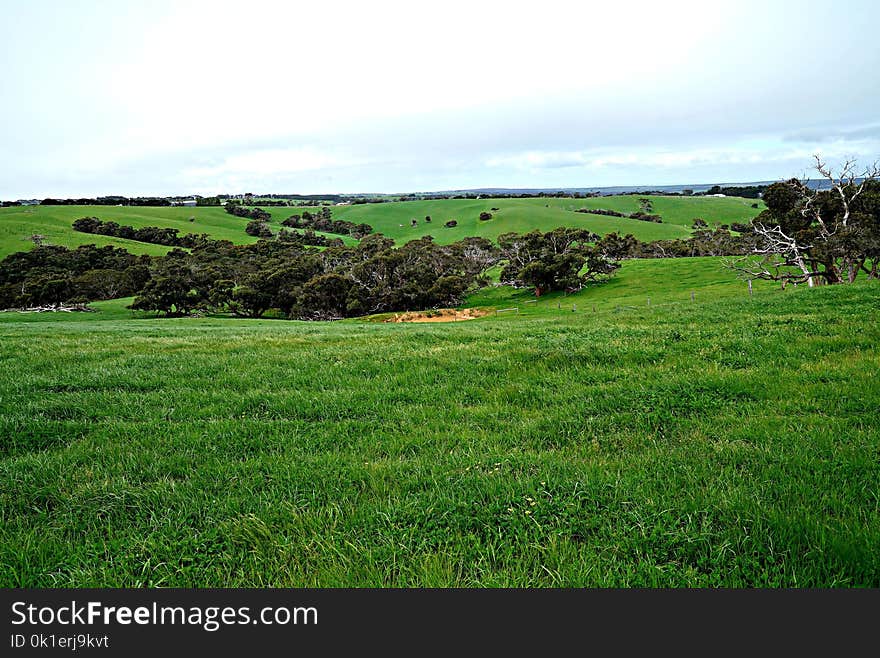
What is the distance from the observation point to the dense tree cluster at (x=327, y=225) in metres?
143

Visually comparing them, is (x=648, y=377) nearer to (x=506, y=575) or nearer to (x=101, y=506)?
(x=506, y=575)

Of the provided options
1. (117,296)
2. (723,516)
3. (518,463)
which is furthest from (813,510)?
(117,296)

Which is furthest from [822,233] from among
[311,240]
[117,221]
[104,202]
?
[104,202]

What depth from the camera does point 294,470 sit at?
445 centimetres

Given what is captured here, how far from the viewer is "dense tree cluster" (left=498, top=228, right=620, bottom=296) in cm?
5834

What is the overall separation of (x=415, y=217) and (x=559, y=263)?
101828 mm

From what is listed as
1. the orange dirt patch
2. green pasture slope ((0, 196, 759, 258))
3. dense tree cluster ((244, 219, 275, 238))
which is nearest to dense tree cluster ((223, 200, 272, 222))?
green pasture slope ((0, 196, 759, 258))

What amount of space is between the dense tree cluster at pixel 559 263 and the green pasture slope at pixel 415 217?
166 feet

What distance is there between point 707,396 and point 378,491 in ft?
14.3

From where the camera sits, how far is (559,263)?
57438 millimetres

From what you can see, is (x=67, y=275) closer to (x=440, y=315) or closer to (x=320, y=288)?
(x=320, y=288)

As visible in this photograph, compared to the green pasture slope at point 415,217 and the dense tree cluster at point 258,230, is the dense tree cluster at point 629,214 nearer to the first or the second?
the green pasture slope at point 415,217

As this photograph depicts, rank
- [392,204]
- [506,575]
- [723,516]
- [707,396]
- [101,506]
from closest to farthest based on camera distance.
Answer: [506,575]
[723,516]
[101,506]
[707,396]
[392,204]

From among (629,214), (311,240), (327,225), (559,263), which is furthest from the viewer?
(327,225)
